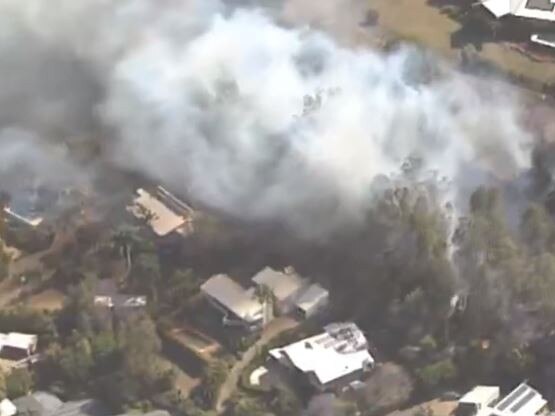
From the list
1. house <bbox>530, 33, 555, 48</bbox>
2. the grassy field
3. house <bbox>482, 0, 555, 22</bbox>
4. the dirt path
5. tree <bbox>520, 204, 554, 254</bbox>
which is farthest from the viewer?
house <bbox>482, 0, 555, 22</bbox>

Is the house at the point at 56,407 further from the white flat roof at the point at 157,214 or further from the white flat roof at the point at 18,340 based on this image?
the white flat roof at the point at 157,214

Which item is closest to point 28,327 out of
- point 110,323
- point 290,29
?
point 110,323

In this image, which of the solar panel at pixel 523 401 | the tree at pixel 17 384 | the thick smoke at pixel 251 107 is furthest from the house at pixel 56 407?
the solar panel at pixel 523 401

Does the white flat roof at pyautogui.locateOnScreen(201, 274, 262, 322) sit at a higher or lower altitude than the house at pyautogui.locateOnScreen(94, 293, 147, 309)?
higher

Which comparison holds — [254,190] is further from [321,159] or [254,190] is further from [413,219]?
[413,219]

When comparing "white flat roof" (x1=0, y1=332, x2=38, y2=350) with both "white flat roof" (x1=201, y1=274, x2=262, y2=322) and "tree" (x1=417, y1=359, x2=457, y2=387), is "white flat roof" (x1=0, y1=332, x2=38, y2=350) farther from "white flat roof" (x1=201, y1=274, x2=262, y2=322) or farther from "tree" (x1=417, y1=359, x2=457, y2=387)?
"tree" (x1=417, y1=359, x2=457, y2=387)

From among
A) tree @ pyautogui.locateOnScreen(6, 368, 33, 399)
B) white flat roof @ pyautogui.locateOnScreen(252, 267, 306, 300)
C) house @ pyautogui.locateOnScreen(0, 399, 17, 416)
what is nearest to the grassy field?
white flat roof @ pyautogui.locateOnScreen(252, 267, 306, 300)
